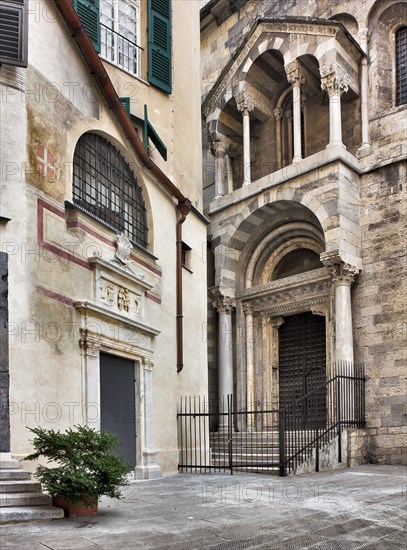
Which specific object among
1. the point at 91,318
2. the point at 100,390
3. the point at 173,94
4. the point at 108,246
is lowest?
the point at 100,390

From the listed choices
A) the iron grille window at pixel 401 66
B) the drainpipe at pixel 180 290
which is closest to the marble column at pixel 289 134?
the iron grille window at pixel 401 66

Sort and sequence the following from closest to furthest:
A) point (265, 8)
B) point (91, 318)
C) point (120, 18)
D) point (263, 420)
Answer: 1. point (91, 318)
2. point (120, 18)
3. point (263, 420)
4. point (265, 8)

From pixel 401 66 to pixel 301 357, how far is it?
7842mm

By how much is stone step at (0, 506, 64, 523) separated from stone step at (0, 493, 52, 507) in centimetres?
7

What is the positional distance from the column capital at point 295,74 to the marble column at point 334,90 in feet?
2.80

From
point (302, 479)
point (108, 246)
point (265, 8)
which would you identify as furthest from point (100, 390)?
point (265, 8)

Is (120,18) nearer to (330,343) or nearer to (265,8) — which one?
(265,8)

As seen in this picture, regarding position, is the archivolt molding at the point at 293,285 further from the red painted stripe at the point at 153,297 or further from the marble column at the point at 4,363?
the marble column at the point at 4,363

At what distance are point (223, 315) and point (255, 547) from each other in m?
12.1

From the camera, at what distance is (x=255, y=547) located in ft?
18.7

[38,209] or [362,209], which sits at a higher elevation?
[362,209]

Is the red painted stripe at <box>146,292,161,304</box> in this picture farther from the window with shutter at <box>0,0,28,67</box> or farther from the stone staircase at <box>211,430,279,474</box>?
the window with shutter at <box>0,0,28,67</box>

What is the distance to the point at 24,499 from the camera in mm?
6855

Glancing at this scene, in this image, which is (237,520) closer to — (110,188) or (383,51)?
(110,188)
